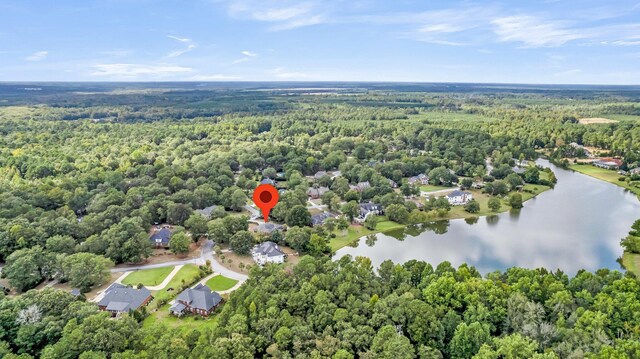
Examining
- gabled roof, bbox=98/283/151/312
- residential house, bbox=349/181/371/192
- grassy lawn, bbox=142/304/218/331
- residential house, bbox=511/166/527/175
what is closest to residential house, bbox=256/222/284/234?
gabled roof, bbox=98/283/151/312

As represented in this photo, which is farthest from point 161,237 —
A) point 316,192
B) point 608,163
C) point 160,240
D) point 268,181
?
point 608,163

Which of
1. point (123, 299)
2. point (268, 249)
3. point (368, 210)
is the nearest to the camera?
point (123, 299)

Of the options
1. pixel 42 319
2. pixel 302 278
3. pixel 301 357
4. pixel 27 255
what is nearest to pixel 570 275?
pixel 302 278

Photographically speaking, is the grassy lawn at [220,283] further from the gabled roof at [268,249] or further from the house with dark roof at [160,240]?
the house with dark roof at [160,240]

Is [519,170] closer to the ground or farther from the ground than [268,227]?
farther from the ground

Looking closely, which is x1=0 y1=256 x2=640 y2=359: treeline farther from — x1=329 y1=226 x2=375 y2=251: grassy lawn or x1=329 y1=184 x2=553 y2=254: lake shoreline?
x1=329 y1=184 x2=553 y2=254: lake shoreline

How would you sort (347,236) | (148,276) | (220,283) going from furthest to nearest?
1. (347,236)
2. (148,276)
3. (220,283)

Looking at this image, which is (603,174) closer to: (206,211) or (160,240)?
(206,211)
